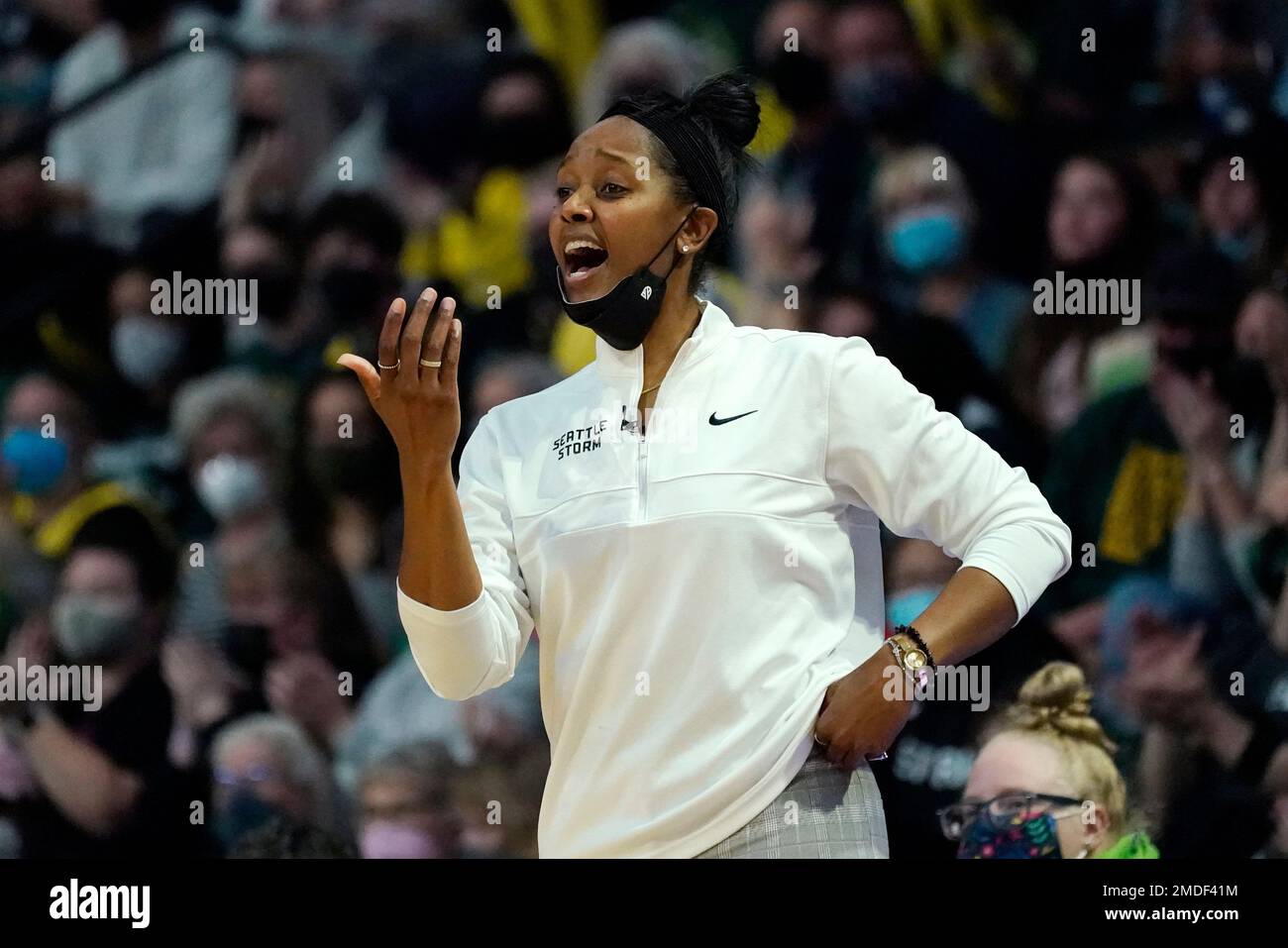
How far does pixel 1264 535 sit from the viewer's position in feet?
13.2

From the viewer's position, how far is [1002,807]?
149 inches

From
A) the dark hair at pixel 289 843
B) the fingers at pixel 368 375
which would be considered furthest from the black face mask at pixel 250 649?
the fingers at pixel 368 375

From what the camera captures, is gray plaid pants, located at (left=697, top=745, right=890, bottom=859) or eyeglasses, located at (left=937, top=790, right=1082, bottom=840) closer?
gray plaid pants, located at (left=697, top=745, right=890, bottom=859)

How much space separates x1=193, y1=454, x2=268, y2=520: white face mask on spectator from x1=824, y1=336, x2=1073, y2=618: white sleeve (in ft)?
7.90

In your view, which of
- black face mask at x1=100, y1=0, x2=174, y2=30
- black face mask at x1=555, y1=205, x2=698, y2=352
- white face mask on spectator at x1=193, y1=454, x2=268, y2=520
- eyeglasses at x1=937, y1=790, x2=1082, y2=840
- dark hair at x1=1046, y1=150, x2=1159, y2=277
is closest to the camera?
black face mask at x1=555, y1=205, x2=698, y2=352

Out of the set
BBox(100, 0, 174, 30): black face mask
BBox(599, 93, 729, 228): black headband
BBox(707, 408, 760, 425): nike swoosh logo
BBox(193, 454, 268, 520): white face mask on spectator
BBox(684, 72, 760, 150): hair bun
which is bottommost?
BBox(707, 408, 760, 425): nike swoosh logo

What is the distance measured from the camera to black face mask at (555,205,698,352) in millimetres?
2502

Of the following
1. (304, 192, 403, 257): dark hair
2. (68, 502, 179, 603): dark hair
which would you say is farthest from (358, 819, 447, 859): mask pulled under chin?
(304, 192, 403, 257): dark hair

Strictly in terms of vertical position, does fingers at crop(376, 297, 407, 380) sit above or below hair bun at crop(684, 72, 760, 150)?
below

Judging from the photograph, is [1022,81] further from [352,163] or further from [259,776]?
[259,776]

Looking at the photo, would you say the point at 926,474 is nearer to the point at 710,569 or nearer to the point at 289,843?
the point at 710,569

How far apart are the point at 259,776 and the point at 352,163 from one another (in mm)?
1497

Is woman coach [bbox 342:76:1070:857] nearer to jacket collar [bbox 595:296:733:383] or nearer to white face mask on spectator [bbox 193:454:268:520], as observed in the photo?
jacket collar [bbox 595:296:733:383]
